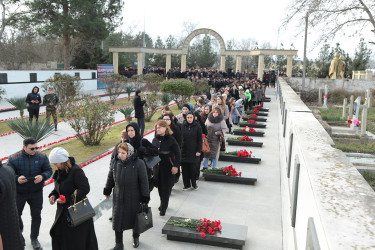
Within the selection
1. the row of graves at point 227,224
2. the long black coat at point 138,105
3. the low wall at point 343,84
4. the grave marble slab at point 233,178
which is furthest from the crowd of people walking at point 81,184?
the low wall at point 343,84

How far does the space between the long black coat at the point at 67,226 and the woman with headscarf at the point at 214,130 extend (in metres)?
4.81

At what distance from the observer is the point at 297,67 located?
181 feet

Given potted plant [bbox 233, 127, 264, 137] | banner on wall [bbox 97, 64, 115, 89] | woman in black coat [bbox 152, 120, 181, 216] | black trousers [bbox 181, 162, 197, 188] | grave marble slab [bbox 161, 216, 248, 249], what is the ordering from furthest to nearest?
banner on wall [bbox 97, 64, 115, 89]
potted plant [bbox 233, 127, 264, 137]
black trousers [bbox 181, 162, 197, 188]
woman in black coat [bbox 152, 120, 181, 216]
grave marble slab [bbox 161, 216, 248, 249]

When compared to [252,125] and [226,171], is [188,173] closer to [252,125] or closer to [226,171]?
[226,171]

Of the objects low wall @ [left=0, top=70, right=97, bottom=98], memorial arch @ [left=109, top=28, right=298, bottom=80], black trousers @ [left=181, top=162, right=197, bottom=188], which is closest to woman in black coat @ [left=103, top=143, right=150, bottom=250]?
black trousers @ [left=181, top=162, right=197, bottom=188]

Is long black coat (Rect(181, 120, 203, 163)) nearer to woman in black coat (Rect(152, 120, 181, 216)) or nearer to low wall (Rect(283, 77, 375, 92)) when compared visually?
woman in black coat (Rect(152, 120, 181, 216))

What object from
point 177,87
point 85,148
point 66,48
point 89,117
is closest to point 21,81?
point 66,48

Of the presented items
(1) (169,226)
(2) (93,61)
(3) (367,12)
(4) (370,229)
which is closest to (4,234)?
(1) (169,226)

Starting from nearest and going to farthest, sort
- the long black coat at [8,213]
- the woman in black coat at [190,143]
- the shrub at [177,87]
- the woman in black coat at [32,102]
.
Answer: the long black coat at [8,213]
the woman in black coat at [190,143]
the woman in black coat at [32,102]
the shrub at [177,87]

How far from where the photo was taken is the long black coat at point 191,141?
7.87 metres

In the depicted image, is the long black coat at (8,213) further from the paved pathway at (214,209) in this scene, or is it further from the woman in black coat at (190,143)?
the woman in black coat at (190,143)

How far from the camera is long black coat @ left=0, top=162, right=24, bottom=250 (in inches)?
138

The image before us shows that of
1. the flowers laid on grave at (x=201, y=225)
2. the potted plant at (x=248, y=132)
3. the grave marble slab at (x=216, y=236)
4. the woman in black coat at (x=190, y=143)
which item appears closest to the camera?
the grave marble slab at (x=216, y=236)

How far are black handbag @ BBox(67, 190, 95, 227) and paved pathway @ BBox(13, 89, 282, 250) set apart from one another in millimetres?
1100
